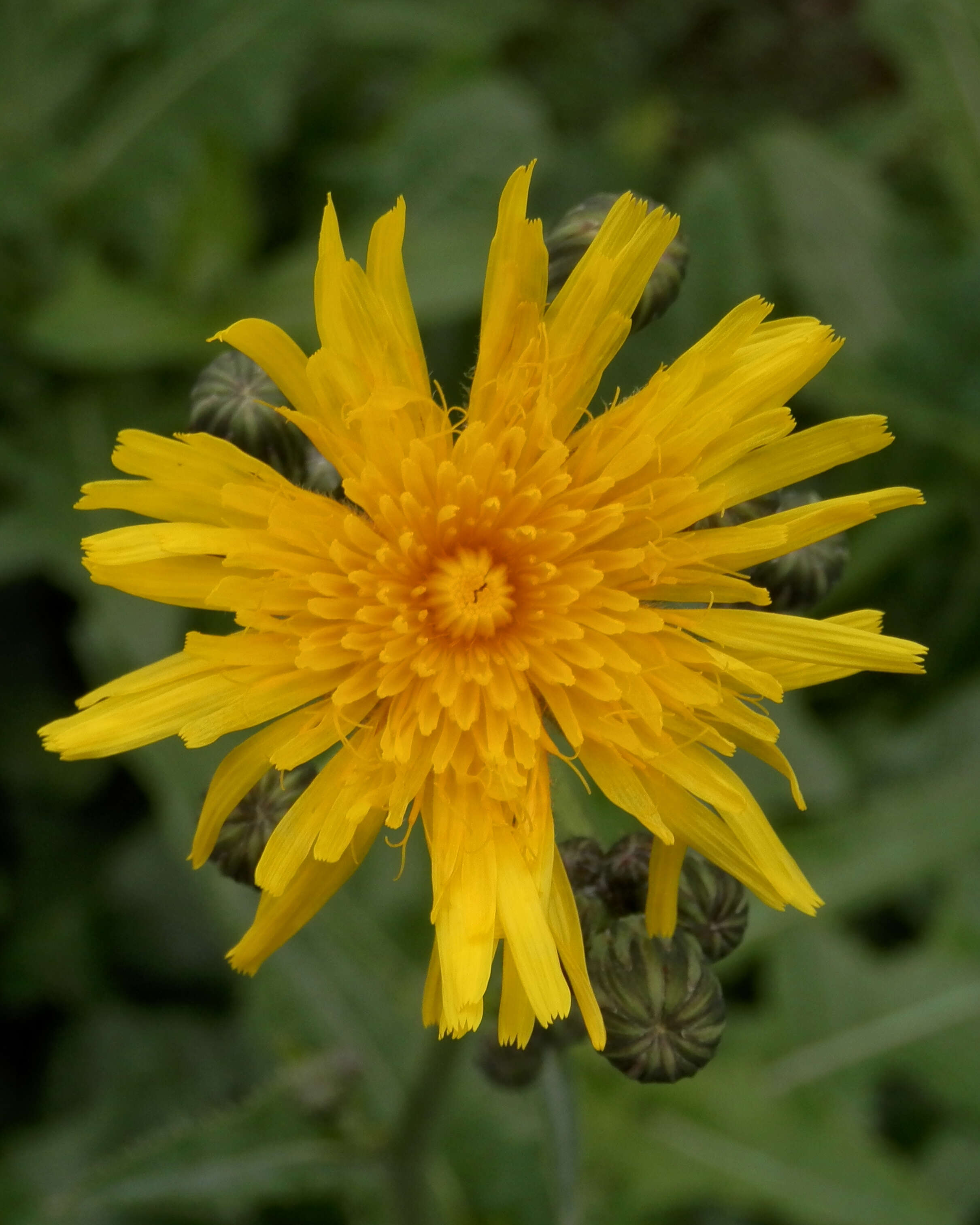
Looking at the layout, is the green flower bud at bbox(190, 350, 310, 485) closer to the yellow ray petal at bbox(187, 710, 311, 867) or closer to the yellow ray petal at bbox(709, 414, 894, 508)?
the yellow ray petal at bbox(187, 710, 311, 867)

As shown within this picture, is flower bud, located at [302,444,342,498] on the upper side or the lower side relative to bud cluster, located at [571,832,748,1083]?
upper

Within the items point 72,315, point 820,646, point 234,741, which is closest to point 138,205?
point 72,315

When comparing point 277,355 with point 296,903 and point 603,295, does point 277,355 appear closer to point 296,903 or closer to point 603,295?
point 603,295

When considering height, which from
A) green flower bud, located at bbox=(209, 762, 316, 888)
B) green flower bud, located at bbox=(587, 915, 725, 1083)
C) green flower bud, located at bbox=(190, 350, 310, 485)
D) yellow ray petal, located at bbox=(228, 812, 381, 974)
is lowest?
green flower bud, located at bbox=(587, 915, 725, 1083)

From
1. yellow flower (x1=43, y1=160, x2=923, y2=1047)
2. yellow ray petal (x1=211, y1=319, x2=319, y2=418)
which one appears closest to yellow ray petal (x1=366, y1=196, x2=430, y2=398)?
yellow flower (x1=43, y1=160, x2=923, y2=1047)

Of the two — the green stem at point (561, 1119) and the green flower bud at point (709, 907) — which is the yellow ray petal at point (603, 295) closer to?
the green flower bud at point (709, 907)

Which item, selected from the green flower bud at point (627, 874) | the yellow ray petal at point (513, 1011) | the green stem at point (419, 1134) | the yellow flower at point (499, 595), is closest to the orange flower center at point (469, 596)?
the yellow flower at point (499, 595)
